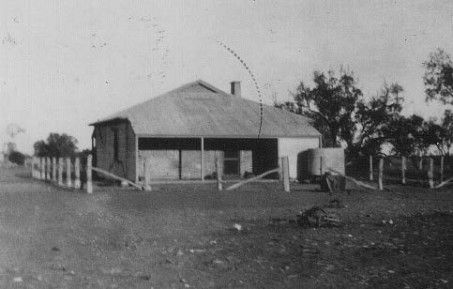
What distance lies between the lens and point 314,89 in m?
44.5

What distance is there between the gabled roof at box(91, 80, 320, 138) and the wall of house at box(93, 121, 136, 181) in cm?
62

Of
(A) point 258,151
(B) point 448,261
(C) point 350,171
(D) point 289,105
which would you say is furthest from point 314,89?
(B) point 448,261

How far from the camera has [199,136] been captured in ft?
86.0

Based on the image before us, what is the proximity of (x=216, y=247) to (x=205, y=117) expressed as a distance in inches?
799

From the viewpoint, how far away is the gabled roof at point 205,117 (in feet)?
86.5

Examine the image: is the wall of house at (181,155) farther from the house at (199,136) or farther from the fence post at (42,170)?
the fence post at (42,170)

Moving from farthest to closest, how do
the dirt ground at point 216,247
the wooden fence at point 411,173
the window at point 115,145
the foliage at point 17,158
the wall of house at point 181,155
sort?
the foliage at point 17,158
the window at point 115,145
the wall of house at point 181,155
the wooden fence at point 411,173
the dirt ground at point 216,247

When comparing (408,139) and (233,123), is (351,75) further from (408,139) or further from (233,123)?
(233,123)

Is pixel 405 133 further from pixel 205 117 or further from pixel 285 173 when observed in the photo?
pixel 285 173

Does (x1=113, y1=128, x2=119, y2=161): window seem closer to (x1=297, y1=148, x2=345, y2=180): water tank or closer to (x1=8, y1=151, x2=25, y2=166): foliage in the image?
(x1=297, y1=148, x2=345, y2=180): water tank

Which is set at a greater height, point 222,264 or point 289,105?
point 289,105

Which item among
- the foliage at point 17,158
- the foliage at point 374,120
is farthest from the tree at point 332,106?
the foliage at point 17,158

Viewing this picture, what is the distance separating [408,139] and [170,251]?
1417 inches

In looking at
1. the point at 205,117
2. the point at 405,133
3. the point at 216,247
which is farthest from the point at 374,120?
the point at 216,247
